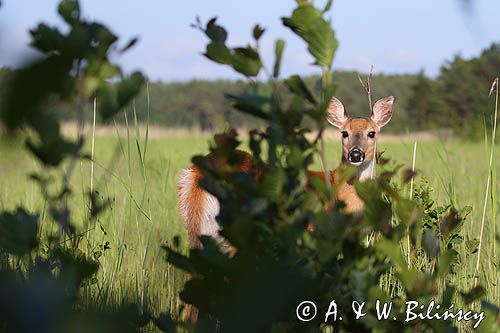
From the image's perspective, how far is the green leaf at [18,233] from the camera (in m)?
1.06

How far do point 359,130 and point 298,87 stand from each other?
5.17 meters

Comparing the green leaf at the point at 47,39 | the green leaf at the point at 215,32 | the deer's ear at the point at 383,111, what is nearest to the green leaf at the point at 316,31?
the green leaf at the point at 215,32

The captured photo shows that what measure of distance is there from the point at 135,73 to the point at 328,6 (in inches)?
14.6

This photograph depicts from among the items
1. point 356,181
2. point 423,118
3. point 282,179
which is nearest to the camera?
point 282,179

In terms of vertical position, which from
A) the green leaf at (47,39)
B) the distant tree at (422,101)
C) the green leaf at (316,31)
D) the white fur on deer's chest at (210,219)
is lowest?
the white fur on deer's chest at (210,219)

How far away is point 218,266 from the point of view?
112 centimetres

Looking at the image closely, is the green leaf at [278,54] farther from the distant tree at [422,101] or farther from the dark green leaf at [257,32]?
the distant tree at [422,101]

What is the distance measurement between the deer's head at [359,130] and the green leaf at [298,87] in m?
4.68

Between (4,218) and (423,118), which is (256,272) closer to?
(4,218)

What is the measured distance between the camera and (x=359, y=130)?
6363mm

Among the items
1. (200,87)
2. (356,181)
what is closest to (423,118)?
(200,87)

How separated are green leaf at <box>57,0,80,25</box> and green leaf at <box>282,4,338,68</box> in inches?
12.3

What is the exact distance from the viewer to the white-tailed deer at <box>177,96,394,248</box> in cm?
415

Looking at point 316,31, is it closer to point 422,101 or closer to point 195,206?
point 195,206
